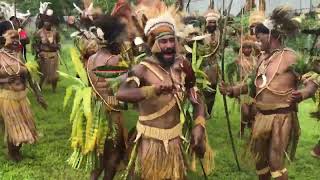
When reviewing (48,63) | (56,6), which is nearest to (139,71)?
(48,63)

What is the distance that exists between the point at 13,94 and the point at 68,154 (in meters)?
1.15

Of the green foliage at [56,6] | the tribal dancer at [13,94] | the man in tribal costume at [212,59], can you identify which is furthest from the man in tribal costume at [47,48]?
the tribal dancer at [13,94]

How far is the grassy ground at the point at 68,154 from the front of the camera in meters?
6.42

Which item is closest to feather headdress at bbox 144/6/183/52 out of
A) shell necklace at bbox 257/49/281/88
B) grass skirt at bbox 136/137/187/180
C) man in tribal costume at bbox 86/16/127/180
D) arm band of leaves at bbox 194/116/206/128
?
arm band of leaves at bbox 194/116/206/128

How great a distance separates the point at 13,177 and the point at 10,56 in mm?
1430

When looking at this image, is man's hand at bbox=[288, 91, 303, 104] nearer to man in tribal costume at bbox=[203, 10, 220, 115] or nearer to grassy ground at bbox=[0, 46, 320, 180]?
grassy ground at bbox=[0, 46, 320, 180]

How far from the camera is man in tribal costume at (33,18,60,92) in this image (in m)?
11.8

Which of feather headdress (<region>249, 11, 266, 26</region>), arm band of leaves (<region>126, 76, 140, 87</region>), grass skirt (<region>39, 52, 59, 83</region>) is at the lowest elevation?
grass skirt (<region>39, 52, 59, 83</region>)

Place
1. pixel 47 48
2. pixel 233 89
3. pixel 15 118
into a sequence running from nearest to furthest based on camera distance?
pixel 233 89
pixel 15 118
pixel 47 48

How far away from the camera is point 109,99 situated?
17.9 ft

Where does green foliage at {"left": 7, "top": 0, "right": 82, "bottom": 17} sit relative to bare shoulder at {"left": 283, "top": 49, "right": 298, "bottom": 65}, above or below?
below

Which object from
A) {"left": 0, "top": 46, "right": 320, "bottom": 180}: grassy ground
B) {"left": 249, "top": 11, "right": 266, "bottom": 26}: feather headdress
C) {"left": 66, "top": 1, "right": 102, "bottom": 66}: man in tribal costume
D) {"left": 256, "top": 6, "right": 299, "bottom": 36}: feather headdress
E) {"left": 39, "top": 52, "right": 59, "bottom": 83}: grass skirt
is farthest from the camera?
{"left": 39, "top": 52, "right": 59, "bottom": 83}: grass skirt

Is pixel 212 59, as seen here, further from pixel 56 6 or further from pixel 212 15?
pixel 56 6

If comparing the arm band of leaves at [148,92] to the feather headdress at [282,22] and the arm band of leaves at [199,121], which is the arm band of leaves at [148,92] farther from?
the feather headdress at [282,22]
